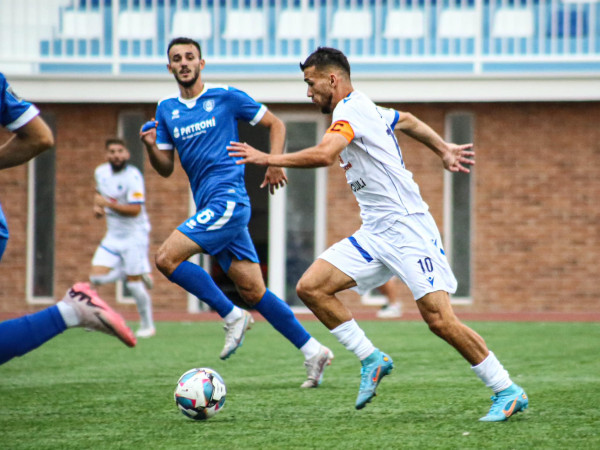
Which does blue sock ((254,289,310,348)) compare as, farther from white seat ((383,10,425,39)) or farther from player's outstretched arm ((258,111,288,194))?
white seat ((383,10,425,39))

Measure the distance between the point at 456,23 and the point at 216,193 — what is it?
413 inches

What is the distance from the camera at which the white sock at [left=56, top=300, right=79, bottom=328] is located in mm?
5090

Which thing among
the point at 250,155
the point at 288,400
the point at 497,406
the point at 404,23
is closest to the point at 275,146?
the point at 288,400

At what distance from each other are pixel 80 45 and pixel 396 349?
9.58m

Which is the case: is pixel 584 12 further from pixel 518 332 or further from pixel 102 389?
pixel 102 389

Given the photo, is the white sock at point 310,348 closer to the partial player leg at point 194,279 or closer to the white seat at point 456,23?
the partial player leg at point 194,279

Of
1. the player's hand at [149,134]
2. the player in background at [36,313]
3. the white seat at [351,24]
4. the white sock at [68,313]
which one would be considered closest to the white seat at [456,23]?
the white seat at [351,24]

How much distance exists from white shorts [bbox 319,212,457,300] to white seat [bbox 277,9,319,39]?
11389 millimetres

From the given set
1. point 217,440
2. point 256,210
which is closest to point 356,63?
point 256,210

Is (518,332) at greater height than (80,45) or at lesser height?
lesser

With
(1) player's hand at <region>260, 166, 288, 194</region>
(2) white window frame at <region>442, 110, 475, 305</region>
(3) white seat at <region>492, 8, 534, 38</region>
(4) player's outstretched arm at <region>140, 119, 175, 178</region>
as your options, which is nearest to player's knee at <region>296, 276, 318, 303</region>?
(1) player's hand at <region>260, 166, 288, 194</region>

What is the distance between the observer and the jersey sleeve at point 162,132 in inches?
303

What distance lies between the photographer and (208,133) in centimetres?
759

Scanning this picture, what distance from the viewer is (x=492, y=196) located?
55.5 feet
